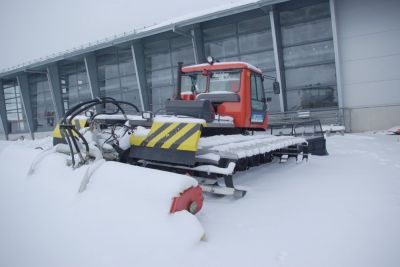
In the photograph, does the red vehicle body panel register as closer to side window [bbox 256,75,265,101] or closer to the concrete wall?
side window [bbox 256,75,265,101]

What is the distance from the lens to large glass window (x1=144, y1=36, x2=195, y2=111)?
16609 millimetres

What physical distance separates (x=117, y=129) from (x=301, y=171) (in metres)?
3.43

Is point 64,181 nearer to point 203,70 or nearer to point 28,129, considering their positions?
point 203,70

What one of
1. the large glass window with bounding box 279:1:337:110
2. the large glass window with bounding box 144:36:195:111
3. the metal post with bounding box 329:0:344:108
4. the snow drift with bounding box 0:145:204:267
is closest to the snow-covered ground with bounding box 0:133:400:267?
the snow drift with bounding box 0:145:204:267

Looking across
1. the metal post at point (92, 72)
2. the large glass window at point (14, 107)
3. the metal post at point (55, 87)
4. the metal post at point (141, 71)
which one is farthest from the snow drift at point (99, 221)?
the large glass window at point (14, 107)

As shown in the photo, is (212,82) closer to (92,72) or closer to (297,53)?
(297,53)

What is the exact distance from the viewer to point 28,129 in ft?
81.5

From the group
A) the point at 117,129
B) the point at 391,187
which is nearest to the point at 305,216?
the point at 391,187

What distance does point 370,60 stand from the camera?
12367 millimetres

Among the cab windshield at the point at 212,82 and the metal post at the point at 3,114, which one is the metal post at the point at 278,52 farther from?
the metal post at the point at 3,114

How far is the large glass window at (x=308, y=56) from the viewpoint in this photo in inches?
516

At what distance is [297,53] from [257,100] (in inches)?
342

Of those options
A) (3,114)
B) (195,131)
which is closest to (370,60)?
(195,131)

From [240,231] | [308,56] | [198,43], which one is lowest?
[240,231]
